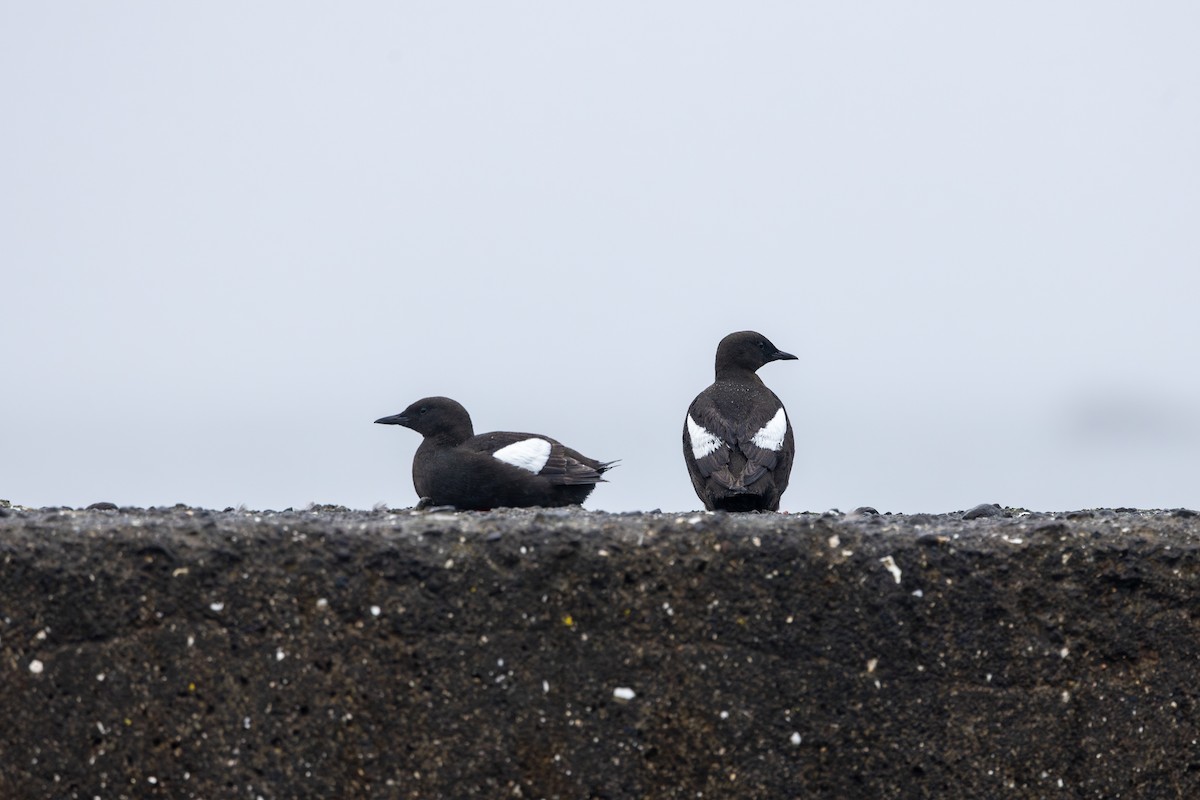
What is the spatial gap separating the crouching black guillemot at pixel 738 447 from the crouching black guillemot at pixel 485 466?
1.99 feet

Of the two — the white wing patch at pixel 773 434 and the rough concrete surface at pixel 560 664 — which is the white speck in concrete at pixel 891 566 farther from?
the white wing patch at pixel 773 434

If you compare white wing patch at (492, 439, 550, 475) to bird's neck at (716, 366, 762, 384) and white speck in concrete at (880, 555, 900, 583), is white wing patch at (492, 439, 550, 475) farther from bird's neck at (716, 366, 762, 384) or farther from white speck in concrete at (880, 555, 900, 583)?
white speck in concrete at (880, 555, 900, 583)

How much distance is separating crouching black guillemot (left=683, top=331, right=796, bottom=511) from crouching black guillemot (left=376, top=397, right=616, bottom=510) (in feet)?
1.99

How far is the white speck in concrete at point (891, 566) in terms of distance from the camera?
16.3 feet

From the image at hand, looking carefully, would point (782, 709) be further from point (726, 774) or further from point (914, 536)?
point (914, 536)

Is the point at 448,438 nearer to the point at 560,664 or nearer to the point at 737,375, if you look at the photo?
the point at 737,375

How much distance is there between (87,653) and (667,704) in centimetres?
187

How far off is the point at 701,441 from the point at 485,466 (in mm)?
1261

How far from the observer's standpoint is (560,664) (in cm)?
487

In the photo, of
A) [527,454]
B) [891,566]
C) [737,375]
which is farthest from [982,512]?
[737,375]

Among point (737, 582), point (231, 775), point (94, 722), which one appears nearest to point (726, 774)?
point (737, 582)

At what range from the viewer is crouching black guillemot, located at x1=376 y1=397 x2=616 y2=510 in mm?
8453

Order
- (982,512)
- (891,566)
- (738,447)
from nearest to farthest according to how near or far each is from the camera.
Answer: (891,566), (982,512), (738,447)

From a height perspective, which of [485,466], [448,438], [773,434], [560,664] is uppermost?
[773,434]
